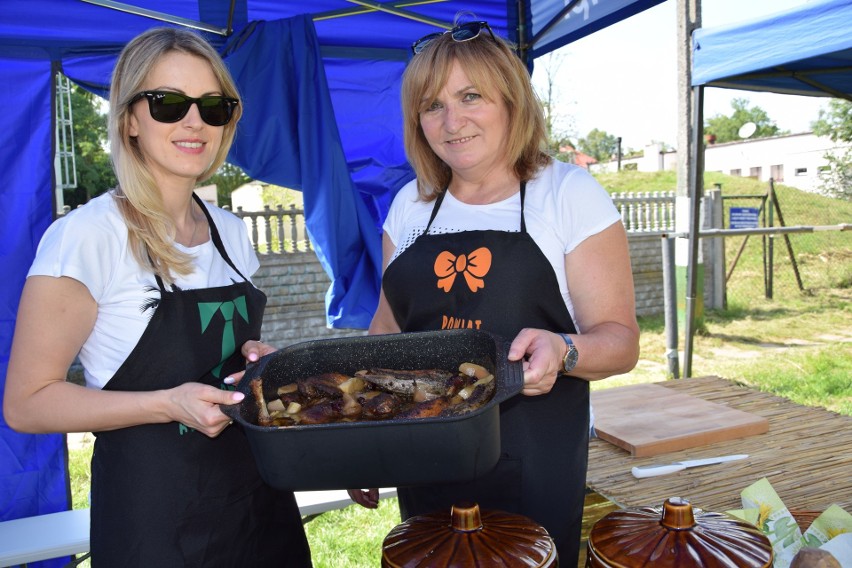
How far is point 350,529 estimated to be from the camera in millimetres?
3680

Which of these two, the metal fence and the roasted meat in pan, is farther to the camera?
the metal fence

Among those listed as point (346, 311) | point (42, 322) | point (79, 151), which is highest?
point (79, 151)

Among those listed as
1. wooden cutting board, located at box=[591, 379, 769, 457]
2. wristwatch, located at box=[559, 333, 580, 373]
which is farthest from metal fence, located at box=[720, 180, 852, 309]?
wristwatch, located at box=[559, 333, 580, 373]

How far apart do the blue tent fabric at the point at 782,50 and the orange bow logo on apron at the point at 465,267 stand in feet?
8.19

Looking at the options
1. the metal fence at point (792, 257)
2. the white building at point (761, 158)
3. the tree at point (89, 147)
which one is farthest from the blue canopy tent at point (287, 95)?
the white building at point (761, 158)

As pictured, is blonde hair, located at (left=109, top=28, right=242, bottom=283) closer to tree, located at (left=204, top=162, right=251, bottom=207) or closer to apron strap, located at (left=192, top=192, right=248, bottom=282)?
apron strap, located at (left=192, top=192, right=248, bottom=282)

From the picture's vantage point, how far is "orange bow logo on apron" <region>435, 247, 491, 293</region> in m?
1.55

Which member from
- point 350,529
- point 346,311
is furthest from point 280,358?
point 350,529

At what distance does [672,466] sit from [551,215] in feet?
2.77

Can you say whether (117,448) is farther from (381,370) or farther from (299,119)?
(299,119)

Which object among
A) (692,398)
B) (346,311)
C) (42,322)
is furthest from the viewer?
(346,311)

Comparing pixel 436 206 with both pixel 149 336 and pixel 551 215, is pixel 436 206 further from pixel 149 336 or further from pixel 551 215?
pixel 149 336

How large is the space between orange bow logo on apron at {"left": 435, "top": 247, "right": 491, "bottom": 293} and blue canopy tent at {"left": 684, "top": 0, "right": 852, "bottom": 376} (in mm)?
2496

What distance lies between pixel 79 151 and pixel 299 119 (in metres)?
15.9
